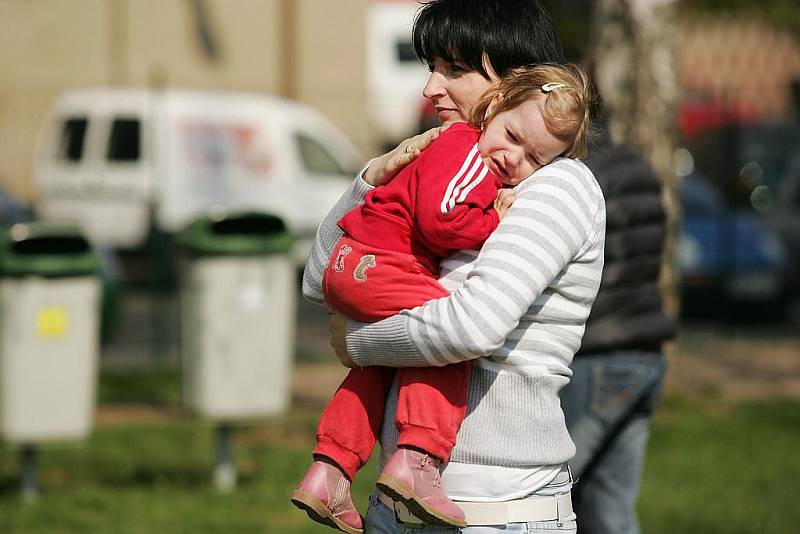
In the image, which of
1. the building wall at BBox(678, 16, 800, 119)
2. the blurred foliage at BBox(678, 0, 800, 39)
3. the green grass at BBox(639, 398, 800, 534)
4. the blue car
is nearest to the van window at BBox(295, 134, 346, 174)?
the building wall at BBox(678, 16, 800, 119)

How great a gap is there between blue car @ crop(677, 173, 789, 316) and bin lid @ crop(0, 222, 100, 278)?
23.5ft

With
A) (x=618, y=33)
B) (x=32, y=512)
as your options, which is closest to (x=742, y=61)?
(x=618, y=33)

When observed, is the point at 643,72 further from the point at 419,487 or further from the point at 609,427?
the point at 419,487

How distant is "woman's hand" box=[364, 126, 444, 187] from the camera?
104 inches

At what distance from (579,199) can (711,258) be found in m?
10.7

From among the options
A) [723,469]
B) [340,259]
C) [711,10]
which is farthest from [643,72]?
[711,10]

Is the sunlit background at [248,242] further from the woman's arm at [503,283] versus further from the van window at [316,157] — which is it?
the woman's arm at [503,283]

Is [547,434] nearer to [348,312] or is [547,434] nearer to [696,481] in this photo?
[348,312]

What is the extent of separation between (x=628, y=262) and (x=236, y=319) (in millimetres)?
3448

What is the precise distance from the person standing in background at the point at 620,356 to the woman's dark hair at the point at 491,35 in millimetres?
1469

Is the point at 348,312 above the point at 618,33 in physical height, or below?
above

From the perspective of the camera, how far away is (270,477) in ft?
24.2

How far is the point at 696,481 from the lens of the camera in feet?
24.3

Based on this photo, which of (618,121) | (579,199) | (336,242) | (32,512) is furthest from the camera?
(618,121)
